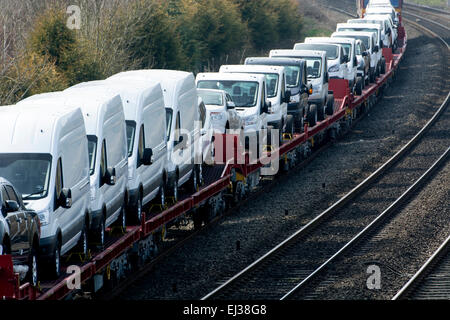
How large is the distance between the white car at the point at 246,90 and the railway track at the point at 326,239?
2.88 metres

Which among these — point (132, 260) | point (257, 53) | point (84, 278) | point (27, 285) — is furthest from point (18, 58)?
point (257, 53)

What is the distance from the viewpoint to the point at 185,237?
18.3 m

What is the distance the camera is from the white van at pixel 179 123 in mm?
17078

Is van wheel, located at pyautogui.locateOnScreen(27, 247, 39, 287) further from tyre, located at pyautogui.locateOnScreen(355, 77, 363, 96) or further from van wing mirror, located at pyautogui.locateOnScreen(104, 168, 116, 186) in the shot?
tyre, located at pyautogui.locateOnScreen(355, 77, 363, 96)

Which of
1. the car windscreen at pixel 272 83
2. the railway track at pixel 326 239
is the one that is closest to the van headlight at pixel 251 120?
the car windscreen at pixel 272 83

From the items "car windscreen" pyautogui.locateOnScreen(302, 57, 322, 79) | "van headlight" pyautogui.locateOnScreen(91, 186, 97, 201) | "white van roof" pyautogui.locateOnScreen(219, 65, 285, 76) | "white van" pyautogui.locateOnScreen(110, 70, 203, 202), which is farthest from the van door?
"car windscreen" pyautogui.locateOnScreen(302, 57, 322, 79)

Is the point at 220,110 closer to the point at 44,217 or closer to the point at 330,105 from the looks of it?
the point at 44,217

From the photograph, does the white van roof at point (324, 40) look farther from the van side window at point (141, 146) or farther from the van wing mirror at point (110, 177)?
the van wing mirror at point (110, 177)

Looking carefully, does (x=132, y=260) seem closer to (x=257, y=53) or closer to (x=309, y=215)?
(x=309, y=215)

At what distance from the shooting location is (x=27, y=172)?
466 inches

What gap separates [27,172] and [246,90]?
11984 mm

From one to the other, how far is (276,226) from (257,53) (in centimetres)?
3620

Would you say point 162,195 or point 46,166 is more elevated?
point 46,166

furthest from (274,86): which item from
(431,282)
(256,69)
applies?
(431,282)
